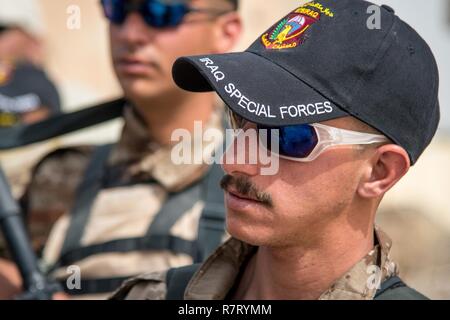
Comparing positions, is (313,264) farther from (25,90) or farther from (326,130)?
(25,90)

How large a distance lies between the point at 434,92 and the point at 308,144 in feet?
0.93

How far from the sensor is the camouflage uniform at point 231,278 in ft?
5.90

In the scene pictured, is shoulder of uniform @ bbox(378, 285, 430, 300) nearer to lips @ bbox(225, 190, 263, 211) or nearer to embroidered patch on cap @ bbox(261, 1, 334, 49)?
lips @ bbox(225, 190, 263, 211)

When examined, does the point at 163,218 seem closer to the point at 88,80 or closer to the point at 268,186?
the point at 268,186

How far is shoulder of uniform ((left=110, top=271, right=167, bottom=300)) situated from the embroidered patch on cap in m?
0.57

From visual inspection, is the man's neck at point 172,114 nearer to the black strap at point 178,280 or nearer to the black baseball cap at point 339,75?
the black strap at point 178,280

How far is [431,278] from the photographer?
4.75 meters

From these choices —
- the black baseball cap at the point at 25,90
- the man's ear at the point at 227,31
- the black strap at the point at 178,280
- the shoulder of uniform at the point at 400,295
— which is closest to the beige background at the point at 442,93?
the black baseball cap at the point at 25,90

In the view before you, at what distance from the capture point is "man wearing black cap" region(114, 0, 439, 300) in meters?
1.73

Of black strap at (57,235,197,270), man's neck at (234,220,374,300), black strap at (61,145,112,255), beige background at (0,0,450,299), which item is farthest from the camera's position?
beige background at (0,0,450,299)

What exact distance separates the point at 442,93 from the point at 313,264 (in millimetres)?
7857

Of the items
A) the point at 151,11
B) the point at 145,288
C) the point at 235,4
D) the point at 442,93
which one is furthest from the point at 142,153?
the point at 442,93

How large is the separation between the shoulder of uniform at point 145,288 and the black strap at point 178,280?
11mm

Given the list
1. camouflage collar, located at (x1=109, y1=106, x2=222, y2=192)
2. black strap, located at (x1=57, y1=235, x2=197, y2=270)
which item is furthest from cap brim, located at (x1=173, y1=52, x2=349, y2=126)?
camouflage collar, located at (x1=109, y1=106, x2=222, y2=192)
